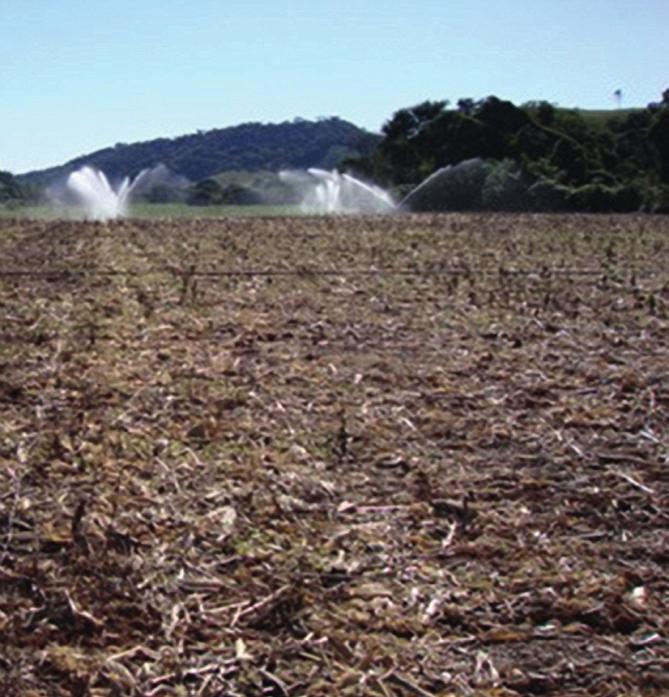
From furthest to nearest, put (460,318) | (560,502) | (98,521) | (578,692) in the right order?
(460,318) < (560,502) < (98,521) < (578,692)

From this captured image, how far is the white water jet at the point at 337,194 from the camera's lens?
39562 mm

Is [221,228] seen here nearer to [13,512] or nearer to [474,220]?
[474,220]

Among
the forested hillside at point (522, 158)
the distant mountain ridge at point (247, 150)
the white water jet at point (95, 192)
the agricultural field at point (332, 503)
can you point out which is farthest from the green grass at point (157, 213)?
the distant mountain ridge at point (247, 150)

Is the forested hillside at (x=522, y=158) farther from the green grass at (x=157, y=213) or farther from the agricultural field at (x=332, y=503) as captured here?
the agricultural field at (x=332, y=503)

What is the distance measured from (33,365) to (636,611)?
13.0 ft

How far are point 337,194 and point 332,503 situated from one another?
38.5 metres

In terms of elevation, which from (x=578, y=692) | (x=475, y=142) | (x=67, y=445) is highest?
(x=475, y=142)

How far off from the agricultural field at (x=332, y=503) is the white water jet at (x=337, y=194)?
3146cm

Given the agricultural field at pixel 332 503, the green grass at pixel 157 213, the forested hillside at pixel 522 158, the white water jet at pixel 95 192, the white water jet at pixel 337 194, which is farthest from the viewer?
the white water jet at pixel 337 194

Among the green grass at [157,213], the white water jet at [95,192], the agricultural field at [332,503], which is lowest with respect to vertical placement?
the agricultural field at [332,503]

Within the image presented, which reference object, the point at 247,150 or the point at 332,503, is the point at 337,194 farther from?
the point at 247,150

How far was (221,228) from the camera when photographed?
21.3m

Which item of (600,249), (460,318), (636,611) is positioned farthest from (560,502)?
(600,249)

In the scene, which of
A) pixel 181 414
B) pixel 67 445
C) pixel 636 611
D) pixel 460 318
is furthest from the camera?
pixel 460 318
